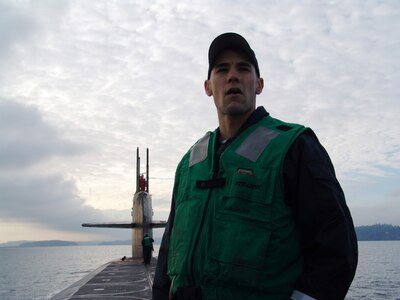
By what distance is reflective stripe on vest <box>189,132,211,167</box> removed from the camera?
3.28 meters

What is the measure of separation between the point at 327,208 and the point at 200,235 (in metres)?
0.84

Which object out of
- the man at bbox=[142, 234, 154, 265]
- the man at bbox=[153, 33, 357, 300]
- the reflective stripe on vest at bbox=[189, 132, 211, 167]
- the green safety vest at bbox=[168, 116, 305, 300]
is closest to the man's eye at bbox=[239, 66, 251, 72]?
the man at bbox=[153, 33, 357, 300]

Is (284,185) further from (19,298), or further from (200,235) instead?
(19,298)

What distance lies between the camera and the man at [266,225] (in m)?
2.48

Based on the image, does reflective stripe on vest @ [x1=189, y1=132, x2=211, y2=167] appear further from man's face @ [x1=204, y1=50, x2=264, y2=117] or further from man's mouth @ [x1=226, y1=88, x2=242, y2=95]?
man's mouth @ [x1=226, y1=88, x2=242, y2=95]

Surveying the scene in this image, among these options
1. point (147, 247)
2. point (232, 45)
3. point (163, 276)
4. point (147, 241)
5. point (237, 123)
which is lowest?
point (163, 276)

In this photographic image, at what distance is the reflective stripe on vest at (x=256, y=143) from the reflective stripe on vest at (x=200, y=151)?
0.40m

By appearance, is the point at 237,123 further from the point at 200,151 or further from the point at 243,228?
the point at 243,228

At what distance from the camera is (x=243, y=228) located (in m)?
2.64

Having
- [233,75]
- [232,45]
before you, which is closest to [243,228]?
[233,75]

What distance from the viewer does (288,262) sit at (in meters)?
2.61

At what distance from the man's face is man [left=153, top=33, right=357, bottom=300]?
34mm

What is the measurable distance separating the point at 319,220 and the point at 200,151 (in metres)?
1.16

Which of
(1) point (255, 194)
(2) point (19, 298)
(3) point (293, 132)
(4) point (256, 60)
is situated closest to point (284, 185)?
Result: (1) point (255, 194)
